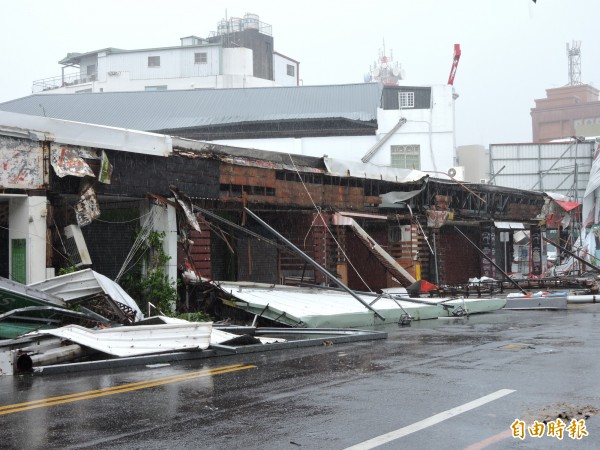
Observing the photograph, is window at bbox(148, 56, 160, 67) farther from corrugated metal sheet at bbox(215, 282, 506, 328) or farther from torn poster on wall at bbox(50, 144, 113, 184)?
torn poster on wall at bbox(50, 144, 113, 184)

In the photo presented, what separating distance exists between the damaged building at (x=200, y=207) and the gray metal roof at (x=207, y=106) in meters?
19.3

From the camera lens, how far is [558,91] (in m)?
118

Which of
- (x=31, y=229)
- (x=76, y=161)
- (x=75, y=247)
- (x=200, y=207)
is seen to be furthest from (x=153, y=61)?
(x=31, y=229)

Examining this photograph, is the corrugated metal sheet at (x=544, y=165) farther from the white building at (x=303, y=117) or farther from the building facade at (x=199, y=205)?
the building facade at (x=199, y=205)

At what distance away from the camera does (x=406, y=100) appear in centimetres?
5278

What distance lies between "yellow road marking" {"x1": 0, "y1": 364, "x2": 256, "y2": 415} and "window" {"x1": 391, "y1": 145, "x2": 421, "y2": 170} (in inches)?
1563

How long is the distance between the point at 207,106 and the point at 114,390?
140ft

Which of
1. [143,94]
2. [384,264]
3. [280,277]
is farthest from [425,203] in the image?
[143,94]

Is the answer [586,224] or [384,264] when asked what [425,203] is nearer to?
[384,264]

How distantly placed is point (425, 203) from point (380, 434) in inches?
942

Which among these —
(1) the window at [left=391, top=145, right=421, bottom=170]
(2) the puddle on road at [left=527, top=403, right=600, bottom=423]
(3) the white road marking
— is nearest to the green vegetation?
(3) the white road marking

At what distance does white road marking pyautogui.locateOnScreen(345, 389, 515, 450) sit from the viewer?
6.46 meters

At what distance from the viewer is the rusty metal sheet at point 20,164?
1558 cm

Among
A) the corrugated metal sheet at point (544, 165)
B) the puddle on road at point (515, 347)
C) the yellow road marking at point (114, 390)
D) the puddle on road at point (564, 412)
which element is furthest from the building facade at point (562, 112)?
the puddle on road at point (564, 412)
